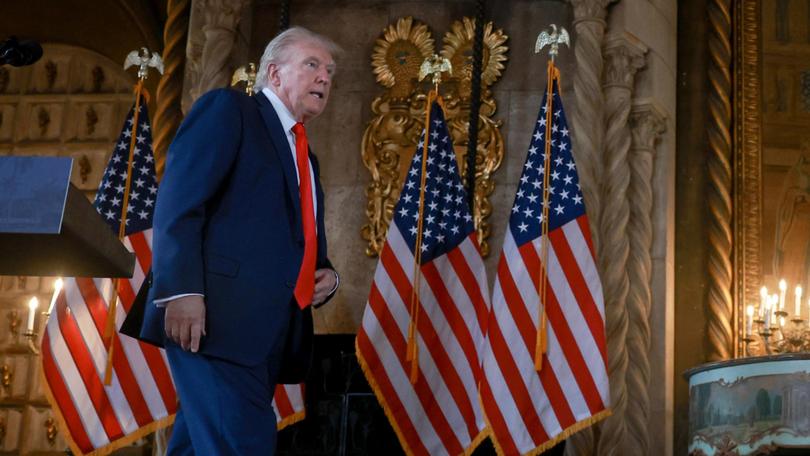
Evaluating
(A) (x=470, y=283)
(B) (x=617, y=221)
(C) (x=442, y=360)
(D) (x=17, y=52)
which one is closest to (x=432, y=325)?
(C) (x=442, y=360)

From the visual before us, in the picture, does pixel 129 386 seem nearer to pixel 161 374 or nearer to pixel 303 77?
pixel 161 374

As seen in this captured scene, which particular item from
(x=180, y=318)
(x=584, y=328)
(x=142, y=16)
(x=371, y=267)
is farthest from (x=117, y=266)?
(x=142, y=16)

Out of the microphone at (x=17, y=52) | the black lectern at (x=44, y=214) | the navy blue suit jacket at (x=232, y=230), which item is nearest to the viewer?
the black lectern at (x=44, y=214)

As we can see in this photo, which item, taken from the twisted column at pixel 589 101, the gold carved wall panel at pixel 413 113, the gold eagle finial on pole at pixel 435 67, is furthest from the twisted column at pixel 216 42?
the twisted column at pixel 589 101

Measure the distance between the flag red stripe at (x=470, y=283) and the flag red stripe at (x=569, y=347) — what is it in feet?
1.13

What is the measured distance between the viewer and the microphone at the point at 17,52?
313 centimetres

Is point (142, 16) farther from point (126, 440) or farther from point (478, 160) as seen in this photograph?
point (126, 440)

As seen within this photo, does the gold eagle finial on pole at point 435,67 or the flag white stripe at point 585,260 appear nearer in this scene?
the flag white stripe at point 585,260

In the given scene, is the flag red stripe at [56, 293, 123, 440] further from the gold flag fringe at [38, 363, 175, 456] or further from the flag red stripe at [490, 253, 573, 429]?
the flag red stripe at [490, 253, 573, 429]

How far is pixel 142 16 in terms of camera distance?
9219 mm

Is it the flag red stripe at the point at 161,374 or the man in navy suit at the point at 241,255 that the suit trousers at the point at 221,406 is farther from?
the flag red stripe at the point at 161,374

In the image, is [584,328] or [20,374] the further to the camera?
[20,374]

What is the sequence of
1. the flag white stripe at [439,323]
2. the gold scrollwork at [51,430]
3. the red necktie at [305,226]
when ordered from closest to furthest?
the red necktie at [305,226] → the flag white stripe at [439,323] → the gold scrollwork at [51,430]

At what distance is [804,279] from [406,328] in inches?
104
